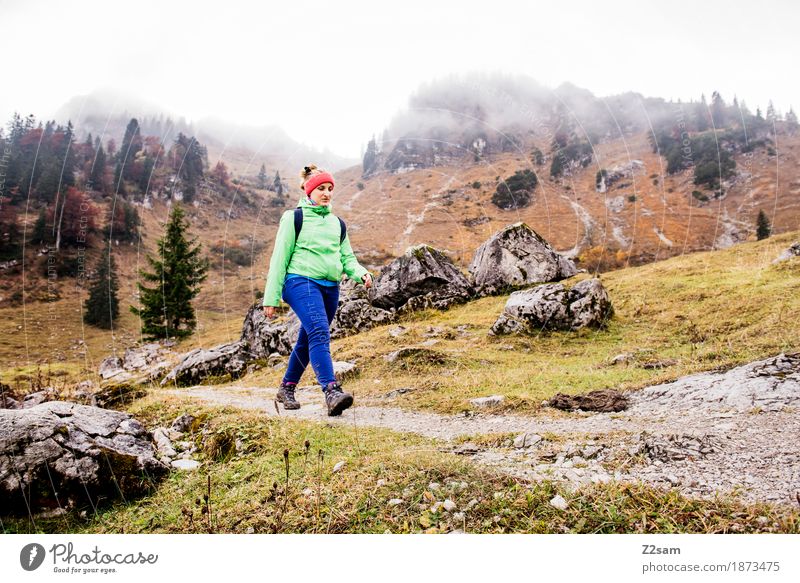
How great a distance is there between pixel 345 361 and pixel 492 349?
339 centimetres

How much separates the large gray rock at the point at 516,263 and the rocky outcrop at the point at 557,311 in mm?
6084

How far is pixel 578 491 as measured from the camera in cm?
248

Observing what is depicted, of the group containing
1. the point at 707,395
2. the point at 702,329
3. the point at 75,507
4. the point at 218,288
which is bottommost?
the point at 218,288

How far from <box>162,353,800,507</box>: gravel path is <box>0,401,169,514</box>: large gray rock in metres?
2.07

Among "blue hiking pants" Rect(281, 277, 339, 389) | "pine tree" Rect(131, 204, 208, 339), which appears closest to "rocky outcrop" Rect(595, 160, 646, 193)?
"pine tree" Rect(131, 204, 208, 339)

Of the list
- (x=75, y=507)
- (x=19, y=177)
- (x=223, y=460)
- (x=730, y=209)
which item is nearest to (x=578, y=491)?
(x=223, y=460)

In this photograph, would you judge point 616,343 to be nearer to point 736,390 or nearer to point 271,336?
point 736,390

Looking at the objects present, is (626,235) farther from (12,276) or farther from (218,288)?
(12,276)

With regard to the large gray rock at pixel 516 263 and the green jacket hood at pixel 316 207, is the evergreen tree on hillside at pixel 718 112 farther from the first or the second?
the green jacket hood at pixel 316 207

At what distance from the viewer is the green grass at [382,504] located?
221cm

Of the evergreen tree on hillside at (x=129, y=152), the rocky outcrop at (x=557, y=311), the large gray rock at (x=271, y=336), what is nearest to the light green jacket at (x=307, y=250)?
the rocky outcrop at (x=557, y=311)

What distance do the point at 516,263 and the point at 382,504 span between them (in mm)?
16865

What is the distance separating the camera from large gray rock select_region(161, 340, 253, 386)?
13258mm

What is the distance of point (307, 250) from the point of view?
5.18 meters
